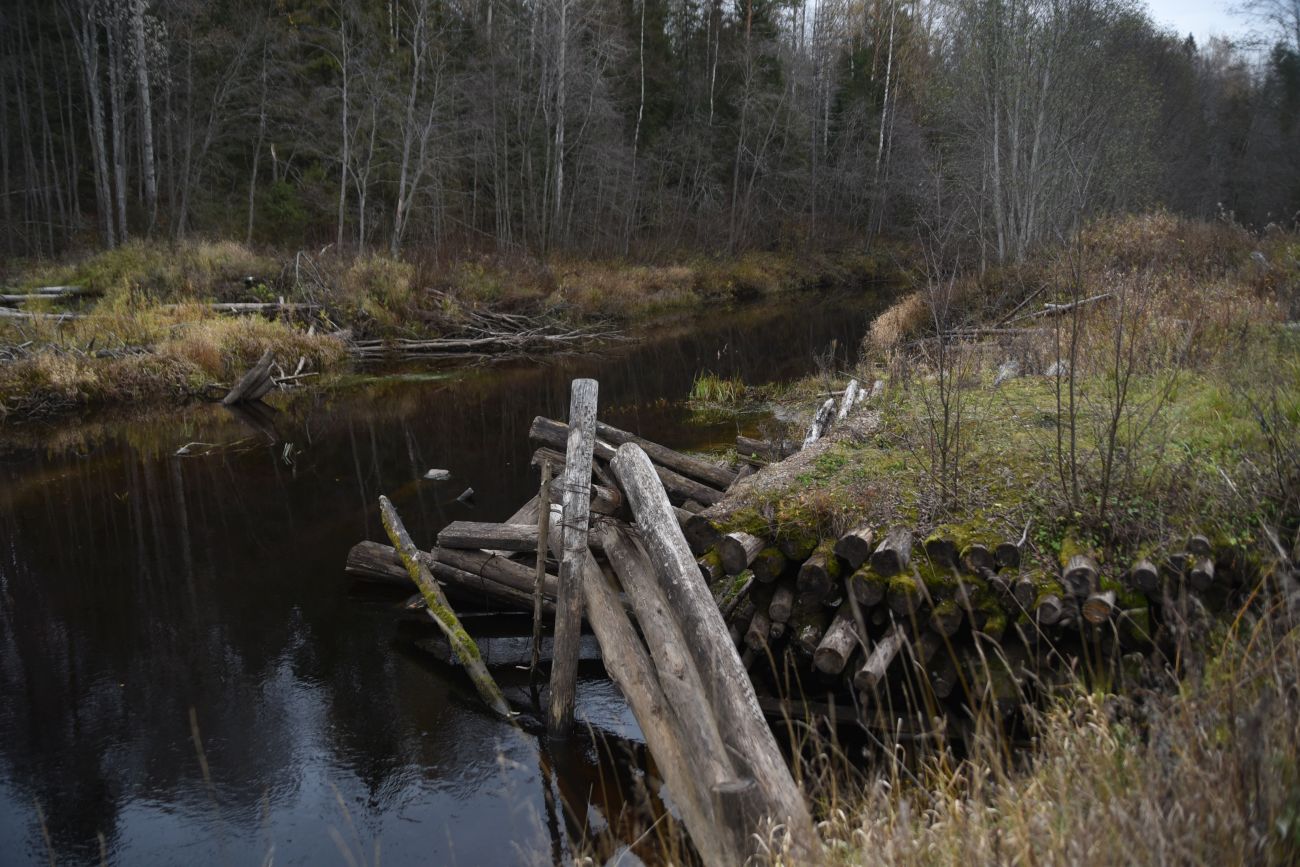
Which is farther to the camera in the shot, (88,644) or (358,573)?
(358,573)

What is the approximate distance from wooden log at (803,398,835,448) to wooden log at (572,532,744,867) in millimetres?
4705

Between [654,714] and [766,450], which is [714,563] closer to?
[654,714]

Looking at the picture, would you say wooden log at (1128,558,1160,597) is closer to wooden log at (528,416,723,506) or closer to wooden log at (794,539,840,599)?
wooden log at (794,539,840,599)

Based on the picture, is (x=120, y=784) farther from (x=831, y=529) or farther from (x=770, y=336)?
(x=770, y=336)

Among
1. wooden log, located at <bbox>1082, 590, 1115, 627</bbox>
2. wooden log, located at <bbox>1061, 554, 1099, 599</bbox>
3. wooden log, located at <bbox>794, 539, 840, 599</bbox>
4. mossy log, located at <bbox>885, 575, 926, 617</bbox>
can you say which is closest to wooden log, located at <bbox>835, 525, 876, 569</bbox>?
wooden log, located at <bbox>794, 539, 840, 599</bbox>

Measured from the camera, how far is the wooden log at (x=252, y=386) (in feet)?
52.6

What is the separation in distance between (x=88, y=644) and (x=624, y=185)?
1247 inches

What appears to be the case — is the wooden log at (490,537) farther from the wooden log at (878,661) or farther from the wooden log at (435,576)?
the wooden log at (878,661)

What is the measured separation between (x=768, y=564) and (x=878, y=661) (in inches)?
39.6

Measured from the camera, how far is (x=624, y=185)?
36125 mm

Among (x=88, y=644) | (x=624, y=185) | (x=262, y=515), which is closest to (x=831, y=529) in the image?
(x=88, y=644)

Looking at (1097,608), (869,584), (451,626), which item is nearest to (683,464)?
(451,626)

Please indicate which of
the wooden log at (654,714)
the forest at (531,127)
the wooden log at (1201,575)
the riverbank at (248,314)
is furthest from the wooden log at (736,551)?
the forest at (531,127)

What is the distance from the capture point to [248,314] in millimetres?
19359
